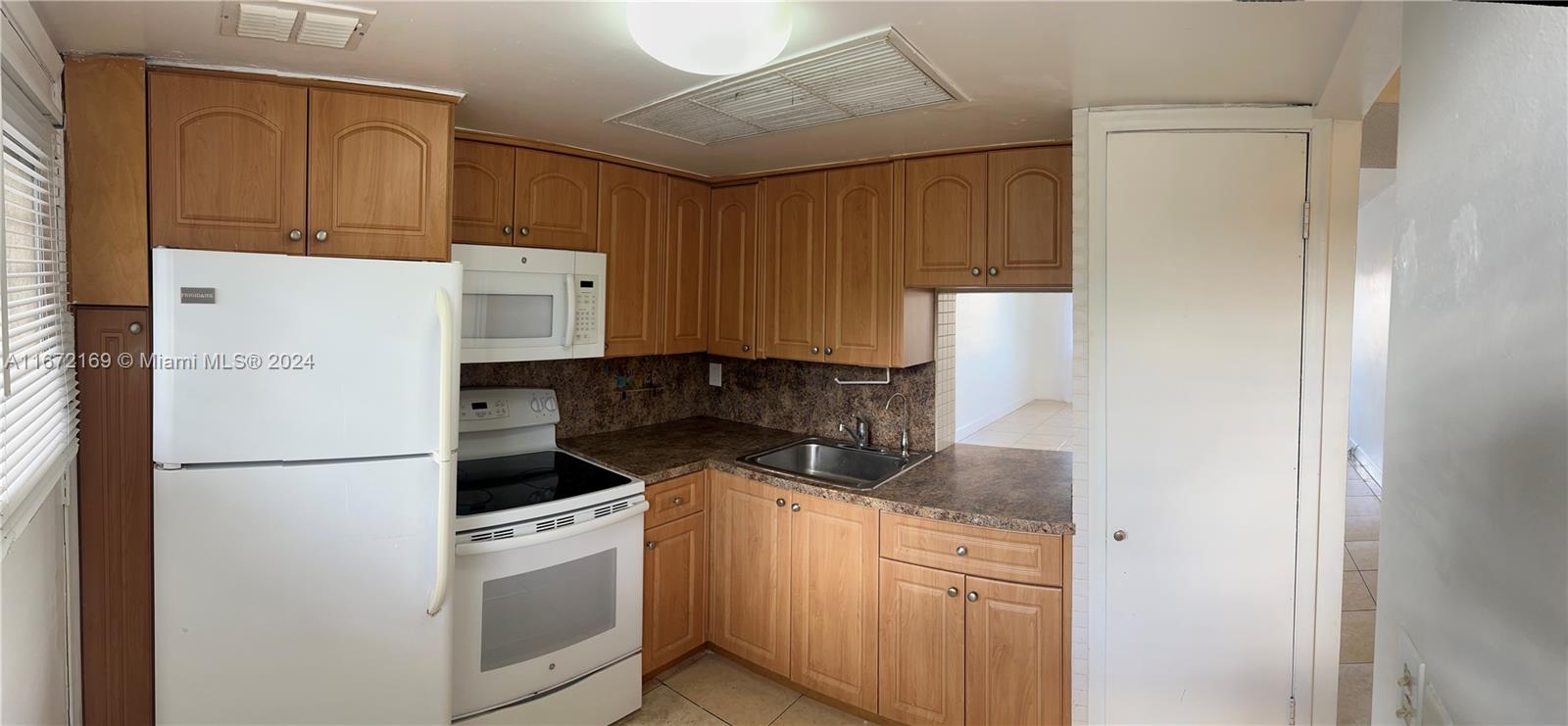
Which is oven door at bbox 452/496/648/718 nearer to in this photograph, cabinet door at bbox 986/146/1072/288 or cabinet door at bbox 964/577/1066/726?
cabinet door at bbox 964/577/1066/726

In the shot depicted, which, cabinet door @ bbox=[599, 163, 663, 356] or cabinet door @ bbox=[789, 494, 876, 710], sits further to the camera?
cabinet door @ bbox=[599, 163, 663, 356]

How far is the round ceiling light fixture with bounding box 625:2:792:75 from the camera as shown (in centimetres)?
117

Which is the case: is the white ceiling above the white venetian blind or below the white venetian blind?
above

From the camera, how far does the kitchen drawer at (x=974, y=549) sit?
6.93 feet

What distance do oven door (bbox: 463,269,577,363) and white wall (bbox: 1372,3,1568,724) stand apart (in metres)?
2.35

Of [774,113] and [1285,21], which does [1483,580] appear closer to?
[1285,21]

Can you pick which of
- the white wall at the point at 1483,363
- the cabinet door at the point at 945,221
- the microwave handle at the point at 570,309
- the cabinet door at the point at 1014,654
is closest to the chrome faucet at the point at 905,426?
the cabinet door at the point at 945,221

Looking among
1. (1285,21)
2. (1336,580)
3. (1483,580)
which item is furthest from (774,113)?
(1336,580)

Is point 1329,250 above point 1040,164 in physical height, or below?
below

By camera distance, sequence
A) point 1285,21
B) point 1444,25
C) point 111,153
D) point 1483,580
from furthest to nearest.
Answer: point 111,153 → point 1285,21 → point 1444,25 → point 1483,580

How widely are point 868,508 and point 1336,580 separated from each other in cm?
133

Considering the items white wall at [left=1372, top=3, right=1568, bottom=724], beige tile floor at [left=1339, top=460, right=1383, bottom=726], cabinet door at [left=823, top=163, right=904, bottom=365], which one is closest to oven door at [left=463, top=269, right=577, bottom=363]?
cabinet door at [left=823, top=163, right=904, bottom=365]

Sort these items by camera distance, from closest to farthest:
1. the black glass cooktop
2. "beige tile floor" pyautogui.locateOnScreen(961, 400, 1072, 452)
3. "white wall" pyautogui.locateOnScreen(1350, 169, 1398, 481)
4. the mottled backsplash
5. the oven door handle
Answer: the oven door handle < the black glass cooktop < the mottled backsplash < "beige tile floor" pyautogui.locateOnScreen(961, 400, 1072, 452) < "white wall" pyautogui.locateOnScreen(1350, 169, 1398, 481)

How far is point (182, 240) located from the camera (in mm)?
1714
